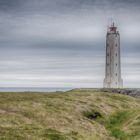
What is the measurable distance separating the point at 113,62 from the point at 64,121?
8872cm

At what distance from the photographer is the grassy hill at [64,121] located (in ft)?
153

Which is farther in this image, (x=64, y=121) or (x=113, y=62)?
(x=113, y=62)

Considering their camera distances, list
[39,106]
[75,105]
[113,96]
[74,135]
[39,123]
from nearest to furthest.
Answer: [74,135], [39,123], [39,106], [75,105], [113,96]

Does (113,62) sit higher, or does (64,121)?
(113,62)

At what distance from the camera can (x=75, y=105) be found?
73.6 metres

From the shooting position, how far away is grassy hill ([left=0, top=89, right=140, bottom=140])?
153ft

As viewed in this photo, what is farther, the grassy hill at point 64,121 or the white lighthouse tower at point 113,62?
the white lighthouse tower at point 113,62

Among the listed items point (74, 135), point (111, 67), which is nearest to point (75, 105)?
point (74, 135)

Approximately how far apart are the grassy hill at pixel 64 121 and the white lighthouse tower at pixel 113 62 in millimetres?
60719

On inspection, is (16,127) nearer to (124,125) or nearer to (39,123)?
(39,123)

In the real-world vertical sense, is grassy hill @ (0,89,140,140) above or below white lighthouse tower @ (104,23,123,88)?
below

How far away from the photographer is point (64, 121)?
56.9 metres

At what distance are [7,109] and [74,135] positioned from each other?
17.2 metres

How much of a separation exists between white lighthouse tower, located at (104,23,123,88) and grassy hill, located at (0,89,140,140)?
60.7 m
